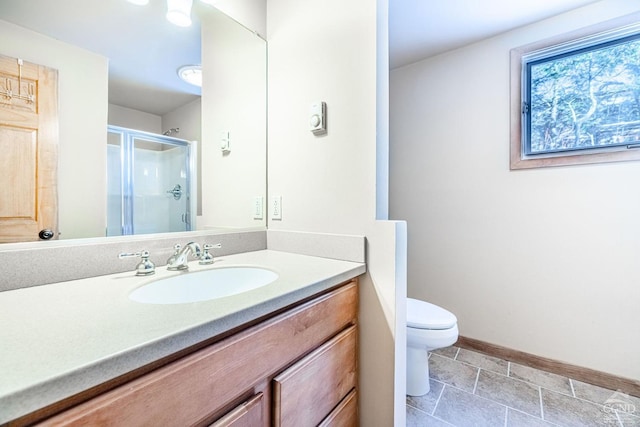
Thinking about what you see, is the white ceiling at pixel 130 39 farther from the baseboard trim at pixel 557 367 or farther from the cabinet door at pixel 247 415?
the baseboard trim at pixel 557 367

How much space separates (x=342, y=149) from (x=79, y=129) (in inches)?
36.4

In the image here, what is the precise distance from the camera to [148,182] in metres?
1.12

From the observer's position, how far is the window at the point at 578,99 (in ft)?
5.29

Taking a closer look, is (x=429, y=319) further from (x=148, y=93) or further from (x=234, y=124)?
(x=148, y=93)

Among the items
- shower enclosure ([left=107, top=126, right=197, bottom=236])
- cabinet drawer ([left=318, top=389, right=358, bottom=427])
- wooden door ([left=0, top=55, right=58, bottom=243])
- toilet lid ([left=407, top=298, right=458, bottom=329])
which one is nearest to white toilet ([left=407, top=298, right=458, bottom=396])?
toilet lid ([left=407, top=298, right=458, bottom=329])

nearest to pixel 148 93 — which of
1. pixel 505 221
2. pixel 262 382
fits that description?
pixel 262 382

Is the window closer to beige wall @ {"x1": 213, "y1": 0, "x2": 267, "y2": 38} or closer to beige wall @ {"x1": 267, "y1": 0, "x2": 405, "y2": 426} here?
beige wall @ {"x1": 267, "y1": 0, "x2": 405, "y2": 426}

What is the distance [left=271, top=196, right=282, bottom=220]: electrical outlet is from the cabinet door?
87 centimetres

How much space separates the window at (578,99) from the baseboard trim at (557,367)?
1.25 meters

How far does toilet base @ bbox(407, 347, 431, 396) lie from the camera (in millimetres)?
1581

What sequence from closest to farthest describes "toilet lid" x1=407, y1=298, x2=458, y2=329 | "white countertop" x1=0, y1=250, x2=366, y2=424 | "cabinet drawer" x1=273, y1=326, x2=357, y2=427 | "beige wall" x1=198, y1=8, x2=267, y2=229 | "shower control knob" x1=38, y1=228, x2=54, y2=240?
"white countertop" x1=0, y1=250, x2=366, y2=424
"cabinet drawer" x1=273, y1=326, x2=357, y2=427
"shower control knob" x1=38, y1=228, x2=54, y2=240
"beige wall" x1=198, y1=8, x2=267, y2=229
"toilet lid" x1=407, y1=298, x2=458, y2=329

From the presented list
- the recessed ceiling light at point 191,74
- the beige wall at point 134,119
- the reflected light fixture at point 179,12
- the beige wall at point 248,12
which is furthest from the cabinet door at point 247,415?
the beige wall at point 248,12

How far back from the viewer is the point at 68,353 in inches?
16.9

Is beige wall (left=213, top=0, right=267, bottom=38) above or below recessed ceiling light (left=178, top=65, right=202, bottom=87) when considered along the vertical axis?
above
